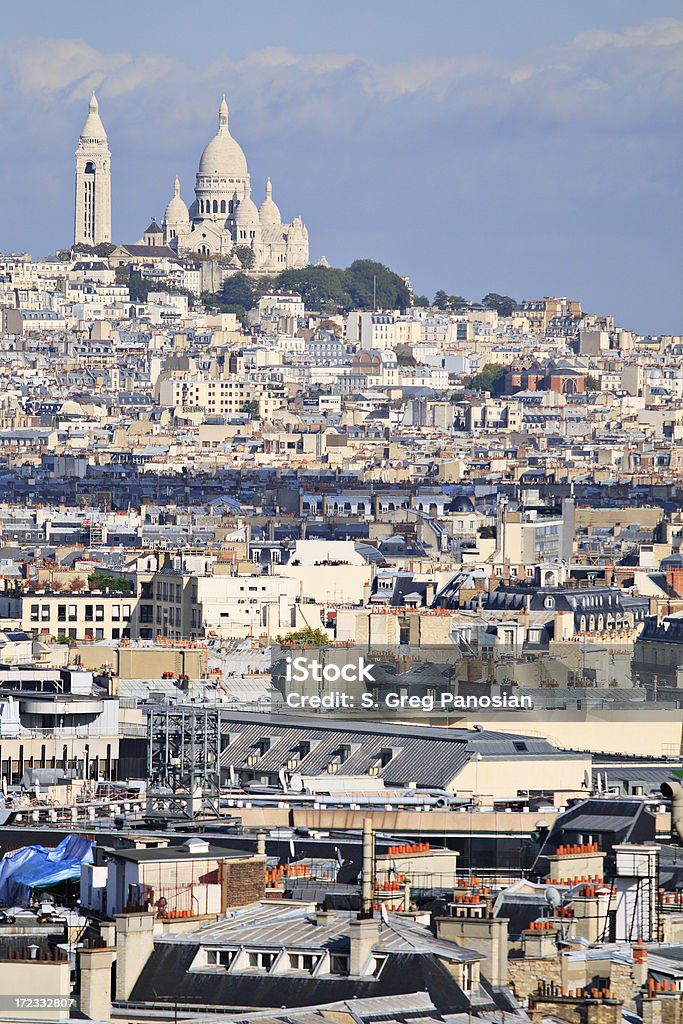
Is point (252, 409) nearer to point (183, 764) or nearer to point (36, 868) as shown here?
point (183, 764)

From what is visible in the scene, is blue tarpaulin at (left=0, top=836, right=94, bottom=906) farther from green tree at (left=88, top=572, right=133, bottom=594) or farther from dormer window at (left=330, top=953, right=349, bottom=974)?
green tree at (left=88, top=572, right=133, bottom=594)

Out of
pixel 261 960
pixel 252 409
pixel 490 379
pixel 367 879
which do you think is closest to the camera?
pixel 261 960

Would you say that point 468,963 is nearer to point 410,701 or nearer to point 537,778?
point 537,778

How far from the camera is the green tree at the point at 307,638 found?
42156 millimetres

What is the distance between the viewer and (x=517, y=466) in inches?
4688

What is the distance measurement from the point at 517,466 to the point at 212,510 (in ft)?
97.3

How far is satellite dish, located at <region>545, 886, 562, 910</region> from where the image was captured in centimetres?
1416

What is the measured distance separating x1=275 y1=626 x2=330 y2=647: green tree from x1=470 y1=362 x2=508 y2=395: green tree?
137 metres

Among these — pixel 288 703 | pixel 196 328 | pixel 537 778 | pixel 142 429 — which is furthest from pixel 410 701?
pixel 196 328

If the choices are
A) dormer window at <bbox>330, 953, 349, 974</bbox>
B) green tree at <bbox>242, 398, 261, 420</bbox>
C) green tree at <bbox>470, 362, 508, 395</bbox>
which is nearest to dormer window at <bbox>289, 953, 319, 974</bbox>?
dormer window at <bbox>330, 953, 349, 974</bbox>

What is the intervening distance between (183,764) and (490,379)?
164 meters

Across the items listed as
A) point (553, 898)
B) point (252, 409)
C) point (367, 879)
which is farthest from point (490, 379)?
point (367, 879)

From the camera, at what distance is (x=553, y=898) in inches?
563

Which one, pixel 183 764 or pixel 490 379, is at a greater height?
pixel 490 379
